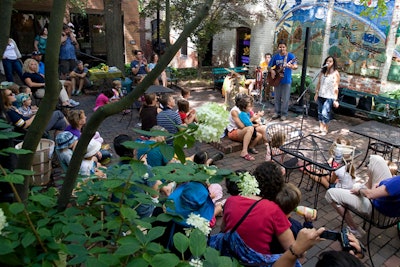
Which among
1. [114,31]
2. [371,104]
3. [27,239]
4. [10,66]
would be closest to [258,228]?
[27,239]

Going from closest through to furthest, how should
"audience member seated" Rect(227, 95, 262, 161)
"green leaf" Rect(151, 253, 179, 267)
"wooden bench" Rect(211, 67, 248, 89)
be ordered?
"green leaf" Rect(151, 253, 179, 267) < "audience member seated" Rect(227, 95, 262, 161) < "wooden bench" Rect(211, 67, 248, 89)

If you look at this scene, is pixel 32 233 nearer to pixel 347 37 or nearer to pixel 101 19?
pixel 347 37

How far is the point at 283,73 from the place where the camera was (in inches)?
329

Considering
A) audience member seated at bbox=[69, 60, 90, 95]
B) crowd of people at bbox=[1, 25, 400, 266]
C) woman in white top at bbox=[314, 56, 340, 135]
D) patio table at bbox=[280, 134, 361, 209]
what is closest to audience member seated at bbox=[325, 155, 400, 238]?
crowd of people at bbox=[1, 25, 400, 266]

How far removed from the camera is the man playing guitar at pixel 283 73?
8344mm

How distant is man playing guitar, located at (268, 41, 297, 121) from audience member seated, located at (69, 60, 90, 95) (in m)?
6.25

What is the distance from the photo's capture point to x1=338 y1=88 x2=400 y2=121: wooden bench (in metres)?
8.35

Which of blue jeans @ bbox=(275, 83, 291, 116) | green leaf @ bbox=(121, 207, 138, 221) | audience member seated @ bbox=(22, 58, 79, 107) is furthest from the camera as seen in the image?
blue jeans @ bbox=(275, 83, 291, 116)

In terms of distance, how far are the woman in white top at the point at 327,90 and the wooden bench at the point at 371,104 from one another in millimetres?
1740

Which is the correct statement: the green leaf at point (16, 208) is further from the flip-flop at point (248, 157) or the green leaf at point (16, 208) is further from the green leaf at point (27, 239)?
the flip-flop at point (248, 157)

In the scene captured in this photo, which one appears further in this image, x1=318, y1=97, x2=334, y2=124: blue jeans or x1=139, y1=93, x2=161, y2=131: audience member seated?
x1=318, y1=97, x2=334, y2=124: blue jeans

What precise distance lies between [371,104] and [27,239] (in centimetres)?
920

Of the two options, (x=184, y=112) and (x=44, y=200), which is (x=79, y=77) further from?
(x=44, y=200)

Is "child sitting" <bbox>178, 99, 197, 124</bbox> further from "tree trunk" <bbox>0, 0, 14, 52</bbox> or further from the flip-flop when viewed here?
"tree trunk" <bbox>0, 0, 14, 52</bbox>
